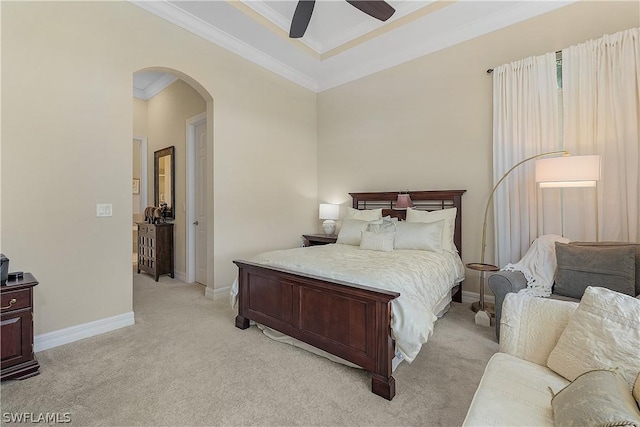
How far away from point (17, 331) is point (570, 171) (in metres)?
4.32

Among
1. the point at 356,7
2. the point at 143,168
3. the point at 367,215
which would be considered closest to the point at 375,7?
the point at 356,7

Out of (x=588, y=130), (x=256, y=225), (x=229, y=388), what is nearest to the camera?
(x=229, y=388)

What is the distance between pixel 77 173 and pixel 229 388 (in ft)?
7.43

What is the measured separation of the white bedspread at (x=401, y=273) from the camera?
6.00 ft

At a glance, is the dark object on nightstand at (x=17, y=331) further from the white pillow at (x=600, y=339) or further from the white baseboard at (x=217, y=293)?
the white pillow at (x=600, y=339)

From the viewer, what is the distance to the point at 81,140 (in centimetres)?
260

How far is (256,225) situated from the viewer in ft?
13.8

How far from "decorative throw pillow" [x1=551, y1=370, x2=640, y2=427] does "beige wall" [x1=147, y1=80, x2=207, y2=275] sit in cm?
465

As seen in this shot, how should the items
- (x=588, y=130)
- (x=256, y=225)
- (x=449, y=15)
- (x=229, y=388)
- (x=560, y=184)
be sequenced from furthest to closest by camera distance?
1. (x=256, y=225)
2. (x=449, y=15)
3. (x=588, y=130)
4. (x=560, y=184)
5. (x=229, y=388)

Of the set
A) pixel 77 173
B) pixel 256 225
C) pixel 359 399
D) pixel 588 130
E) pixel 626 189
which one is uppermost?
pixel 588 130

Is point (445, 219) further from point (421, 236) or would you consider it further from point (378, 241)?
point (378, 241)

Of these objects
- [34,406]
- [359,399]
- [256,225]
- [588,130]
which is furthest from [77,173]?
[588,130]

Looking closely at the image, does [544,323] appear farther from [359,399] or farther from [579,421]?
[359,399]

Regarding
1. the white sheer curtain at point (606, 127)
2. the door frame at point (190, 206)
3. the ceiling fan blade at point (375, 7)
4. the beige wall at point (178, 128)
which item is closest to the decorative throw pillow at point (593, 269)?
the white sheer curtain at point (606, 127)
